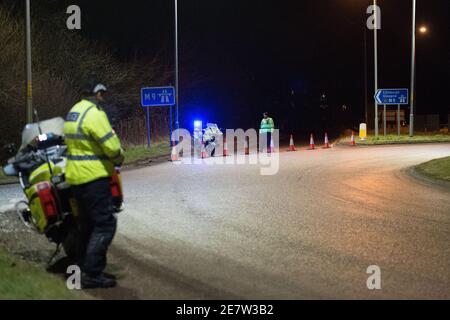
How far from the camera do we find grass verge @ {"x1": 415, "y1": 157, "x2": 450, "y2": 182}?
643 inches

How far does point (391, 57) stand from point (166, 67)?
110ft

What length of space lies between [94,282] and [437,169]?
13.4 metres

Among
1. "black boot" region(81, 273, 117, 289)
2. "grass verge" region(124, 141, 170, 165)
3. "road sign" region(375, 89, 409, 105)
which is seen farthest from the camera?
"road sign" region(375, 89, 409, 105)

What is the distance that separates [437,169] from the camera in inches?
693

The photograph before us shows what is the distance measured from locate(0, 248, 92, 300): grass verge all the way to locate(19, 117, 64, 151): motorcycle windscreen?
4.21 feet

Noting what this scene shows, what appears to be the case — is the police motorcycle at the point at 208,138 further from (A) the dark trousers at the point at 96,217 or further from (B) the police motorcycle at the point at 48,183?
(A) the dark trousers at the point at 96,217

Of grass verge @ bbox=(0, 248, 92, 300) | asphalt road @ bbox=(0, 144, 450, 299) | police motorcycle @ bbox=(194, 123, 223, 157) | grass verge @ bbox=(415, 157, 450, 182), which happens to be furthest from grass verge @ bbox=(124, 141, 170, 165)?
grass verge @ bbox=(0, 248, 92, 300)

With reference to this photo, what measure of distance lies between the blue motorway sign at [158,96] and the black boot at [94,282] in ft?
75.5

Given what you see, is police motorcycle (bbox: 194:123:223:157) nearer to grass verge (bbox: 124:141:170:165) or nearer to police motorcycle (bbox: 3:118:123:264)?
grass verge (bbox: 124:141:170:165)

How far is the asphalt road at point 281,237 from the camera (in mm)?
6496
